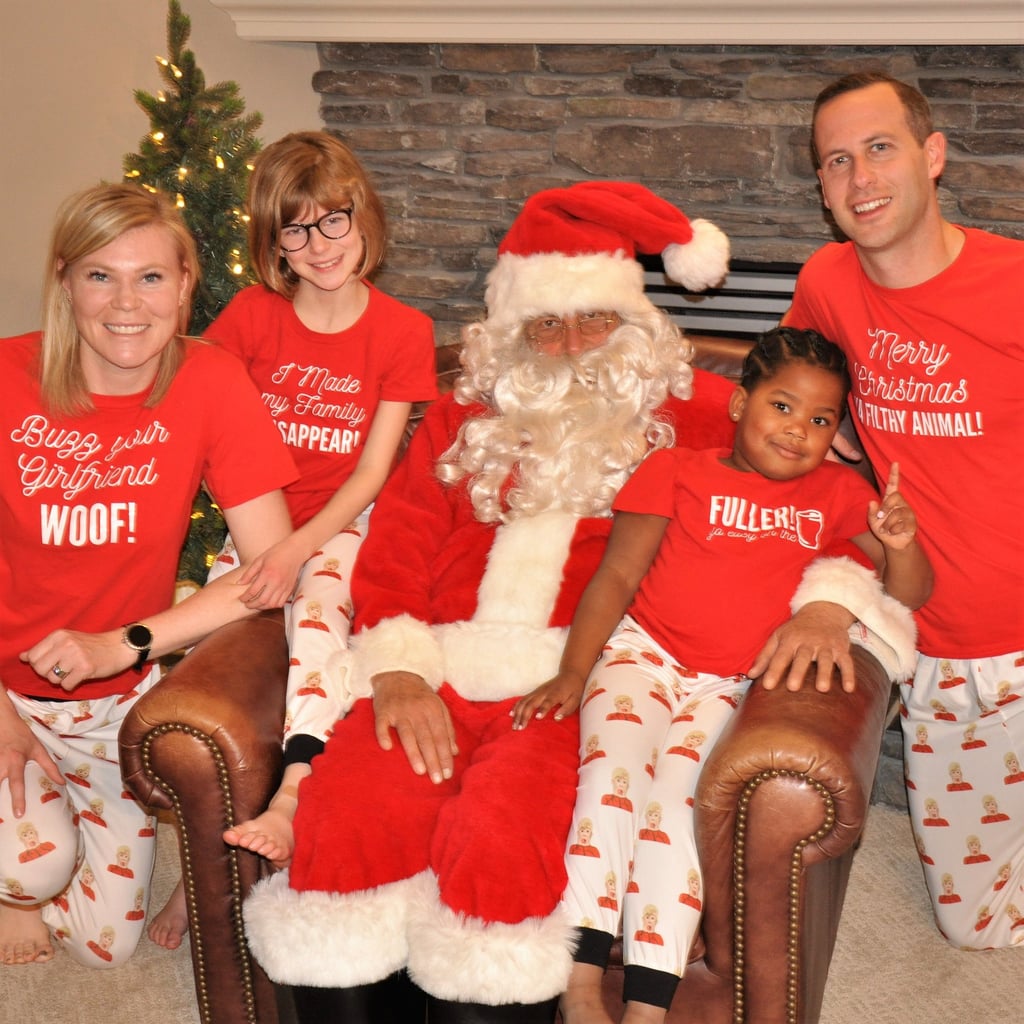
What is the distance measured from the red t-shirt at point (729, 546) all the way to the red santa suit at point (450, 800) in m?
0.19

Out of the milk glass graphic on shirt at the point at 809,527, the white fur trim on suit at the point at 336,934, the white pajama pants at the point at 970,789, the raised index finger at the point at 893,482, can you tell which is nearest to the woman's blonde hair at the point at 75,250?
the white fur trim on suit at the point at 336,934

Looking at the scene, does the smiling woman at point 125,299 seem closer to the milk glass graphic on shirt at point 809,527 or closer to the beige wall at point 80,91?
the milk glass graphic on shirt at point 809,527

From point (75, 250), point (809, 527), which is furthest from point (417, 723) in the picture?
point (75, 250)

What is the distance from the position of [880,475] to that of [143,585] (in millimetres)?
1604

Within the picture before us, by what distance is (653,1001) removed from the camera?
6.35ft

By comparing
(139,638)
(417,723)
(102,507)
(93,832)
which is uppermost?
(102,507)

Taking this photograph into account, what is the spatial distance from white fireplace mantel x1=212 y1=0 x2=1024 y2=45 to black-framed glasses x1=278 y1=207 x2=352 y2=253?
1.16 metres

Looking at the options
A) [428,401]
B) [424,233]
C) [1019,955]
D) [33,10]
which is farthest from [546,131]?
[1019,955]

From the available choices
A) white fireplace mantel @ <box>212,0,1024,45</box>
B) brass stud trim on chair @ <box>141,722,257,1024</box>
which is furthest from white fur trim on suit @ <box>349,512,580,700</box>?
white fireplace mantel @ <box>212,0,1024,45</box>

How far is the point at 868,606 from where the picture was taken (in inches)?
90.2

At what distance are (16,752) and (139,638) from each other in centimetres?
32

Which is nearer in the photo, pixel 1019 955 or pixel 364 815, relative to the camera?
pixel 364 815

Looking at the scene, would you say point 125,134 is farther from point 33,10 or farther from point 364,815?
point 364,815

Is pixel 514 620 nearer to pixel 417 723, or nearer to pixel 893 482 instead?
pixel 417 723
